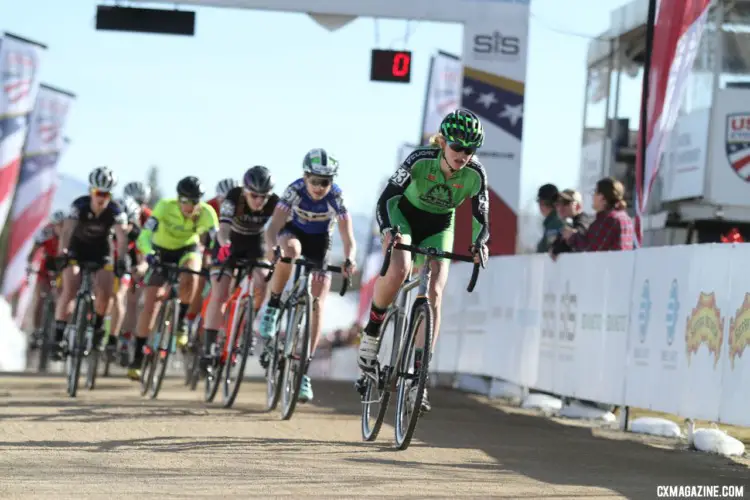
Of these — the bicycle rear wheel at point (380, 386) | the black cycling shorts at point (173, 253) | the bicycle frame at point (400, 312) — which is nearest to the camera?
the bicycle frame at point (400, 312)

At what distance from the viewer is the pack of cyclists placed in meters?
10.6

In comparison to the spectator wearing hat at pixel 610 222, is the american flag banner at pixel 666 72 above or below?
above

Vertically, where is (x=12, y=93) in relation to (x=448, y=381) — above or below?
above

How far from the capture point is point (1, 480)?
8258 mm

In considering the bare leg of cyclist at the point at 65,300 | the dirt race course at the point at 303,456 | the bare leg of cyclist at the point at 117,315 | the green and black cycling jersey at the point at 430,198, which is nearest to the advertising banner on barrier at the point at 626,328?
the dirt race course at the point at 303,456

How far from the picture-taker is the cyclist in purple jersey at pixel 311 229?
41.2 ft

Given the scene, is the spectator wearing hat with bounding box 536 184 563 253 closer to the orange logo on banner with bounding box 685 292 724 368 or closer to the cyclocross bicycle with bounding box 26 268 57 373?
the orange logo on banner with bounding box 685 292 724 368

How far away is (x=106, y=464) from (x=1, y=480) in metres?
1.06

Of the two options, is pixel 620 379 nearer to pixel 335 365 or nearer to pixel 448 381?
pixel 448 381

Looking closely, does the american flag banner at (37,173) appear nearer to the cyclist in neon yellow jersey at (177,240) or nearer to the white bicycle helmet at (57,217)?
the white bicycle helmet at (57,217)

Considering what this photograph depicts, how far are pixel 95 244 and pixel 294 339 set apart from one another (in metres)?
4.44

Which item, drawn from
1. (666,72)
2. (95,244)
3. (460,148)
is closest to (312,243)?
(460,148)

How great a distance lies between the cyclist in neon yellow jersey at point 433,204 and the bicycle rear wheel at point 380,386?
0.19ft

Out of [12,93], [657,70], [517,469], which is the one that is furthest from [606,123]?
[517,469]
